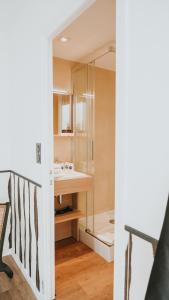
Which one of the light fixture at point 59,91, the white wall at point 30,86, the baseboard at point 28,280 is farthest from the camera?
the light fixture at point 59,91

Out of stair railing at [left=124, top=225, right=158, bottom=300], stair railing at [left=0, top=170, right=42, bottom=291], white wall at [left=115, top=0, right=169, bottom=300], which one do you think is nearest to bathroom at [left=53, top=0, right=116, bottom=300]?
stair railing at [left=0, top=170, right=42, bottom=291]

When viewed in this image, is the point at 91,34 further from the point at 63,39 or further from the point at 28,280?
the point at 28,280

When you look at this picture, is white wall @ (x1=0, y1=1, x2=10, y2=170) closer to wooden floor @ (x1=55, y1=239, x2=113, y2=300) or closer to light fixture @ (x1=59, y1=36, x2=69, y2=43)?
light fixture @ (x1=59, y1=36, x2=69, y2=43)

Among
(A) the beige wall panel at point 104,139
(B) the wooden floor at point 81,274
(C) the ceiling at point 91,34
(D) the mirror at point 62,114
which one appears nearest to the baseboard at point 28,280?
(B) the wooden floor at point 81,274

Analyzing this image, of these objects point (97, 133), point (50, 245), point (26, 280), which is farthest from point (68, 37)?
point (26, 280)

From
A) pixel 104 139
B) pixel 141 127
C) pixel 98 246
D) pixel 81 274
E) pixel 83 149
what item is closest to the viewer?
pixel 141 127

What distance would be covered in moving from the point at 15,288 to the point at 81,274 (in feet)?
2.00

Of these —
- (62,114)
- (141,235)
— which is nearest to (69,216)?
(62,114)

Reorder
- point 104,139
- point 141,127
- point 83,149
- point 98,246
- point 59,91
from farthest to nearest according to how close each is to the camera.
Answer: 1. point 104,139
2. point 83,149
3. point 59,91
4. point 98,246
5. point 141,127

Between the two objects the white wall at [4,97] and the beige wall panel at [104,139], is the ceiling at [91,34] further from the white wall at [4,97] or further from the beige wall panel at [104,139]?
Answer: the white wall at [4,97]

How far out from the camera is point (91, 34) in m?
2.11

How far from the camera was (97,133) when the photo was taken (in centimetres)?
310

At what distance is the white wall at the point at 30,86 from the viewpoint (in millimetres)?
1511

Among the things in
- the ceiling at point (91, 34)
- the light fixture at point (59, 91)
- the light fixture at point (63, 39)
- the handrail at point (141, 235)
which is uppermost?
the ceiling at point (91, 34)
